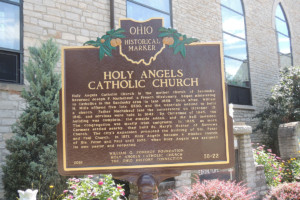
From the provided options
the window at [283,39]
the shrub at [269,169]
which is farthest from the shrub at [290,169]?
the window at [283,39]

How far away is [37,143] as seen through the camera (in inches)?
204

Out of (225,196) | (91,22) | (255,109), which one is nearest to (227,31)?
(255,109)

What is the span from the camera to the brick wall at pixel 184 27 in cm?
720

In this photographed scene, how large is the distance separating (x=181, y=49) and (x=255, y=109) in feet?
38.7

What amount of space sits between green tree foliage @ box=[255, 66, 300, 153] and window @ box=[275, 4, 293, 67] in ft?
12.2

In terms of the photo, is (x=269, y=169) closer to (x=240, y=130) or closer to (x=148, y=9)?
(x=240, y=130)

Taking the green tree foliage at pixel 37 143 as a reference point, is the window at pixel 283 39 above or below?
above

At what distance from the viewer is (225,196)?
137 inches

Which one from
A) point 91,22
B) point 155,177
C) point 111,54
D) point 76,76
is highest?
point 91,22

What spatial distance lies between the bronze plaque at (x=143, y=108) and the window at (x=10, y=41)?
4.51 m

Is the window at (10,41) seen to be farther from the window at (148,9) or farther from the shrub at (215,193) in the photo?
the shrub at (215,193)

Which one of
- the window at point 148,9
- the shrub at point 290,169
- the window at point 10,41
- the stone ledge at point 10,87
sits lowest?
the shrub at point 290,169

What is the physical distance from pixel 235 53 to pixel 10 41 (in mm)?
9591

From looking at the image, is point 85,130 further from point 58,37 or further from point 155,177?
point 58,37
